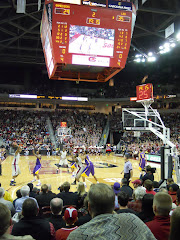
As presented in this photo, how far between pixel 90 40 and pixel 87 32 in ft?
1.10

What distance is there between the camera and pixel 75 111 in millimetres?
38875

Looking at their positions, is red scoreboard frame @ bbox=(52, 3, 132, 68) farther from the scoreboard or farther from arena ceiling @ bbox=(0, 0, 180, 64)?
arena ceiling @ bbox=(0, 0, 180, 64)

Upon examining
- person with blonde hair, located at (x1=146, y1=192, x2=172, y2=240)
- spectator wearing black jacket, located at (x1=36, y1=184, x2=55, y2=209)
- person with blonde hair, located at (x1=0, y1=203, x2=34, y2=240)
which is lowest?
spectator wearing black jacket, located at (x1=36, y1=184, x2=55, y2=209)

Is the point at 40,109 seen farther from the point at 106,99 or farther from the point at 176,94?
the point at 176,94

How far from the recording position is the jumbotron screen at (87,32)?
9281 mm

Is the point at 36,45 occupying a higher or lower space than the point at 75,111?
higher

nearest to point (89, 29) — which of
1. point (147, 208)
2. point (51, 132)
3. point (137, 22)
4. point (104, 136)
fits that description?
point (147, 208)

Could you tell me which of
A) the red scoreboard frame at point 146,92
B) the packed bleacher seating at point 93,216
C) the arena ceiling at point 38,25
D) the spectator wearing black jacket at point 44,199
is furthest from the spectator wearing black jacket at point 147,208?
the arena ceiling at point 38,25

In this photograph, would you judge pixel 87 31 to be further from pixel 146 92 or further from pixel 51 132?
pixel 51 132

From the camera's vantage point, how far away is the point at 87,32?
965cm

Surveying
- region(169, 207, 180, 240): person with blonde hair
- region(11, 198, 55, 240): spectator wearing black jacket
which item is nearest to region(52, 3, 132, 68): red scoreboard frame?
region(11, 198, 55, 240): spectator wearing black jacket

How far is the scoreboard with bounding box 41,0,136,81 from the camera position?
9281 millimetres

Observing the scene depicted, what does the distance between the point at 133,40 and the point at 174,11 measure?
287 inches

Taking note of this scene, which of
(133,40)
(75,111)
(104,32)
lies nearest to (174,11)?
(133,40)
